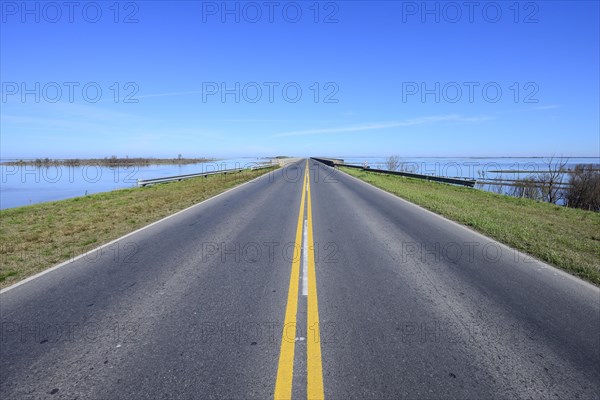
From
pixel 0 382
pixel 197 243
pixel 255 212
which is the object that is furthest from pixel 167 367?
pixel 255 212

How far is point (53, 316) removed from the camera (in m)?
3.96

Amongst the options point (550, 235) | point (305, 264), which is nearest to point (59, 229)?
point (305, 264)

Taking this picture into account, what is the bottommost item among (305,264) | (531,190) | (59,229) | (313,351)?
(313,351)

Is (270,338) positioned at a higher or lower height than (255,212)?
lower

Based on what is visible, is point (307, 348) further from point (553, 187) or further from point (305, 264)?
point (553, 187)

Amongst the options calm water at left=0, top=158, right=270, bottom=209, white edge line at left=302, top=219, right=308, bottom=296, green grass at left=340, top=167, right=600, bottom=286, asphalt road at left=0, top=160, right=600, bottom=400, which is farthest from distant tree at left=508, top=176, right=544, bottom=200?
calm water at left=0, top=158, right=270, bottom=209

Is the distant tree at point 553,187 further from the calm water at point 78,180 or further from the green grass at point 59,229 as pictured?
the green grass at point 59,229

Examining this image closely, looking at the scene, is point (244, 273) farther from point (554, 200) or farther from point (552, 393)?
point (554, 200)

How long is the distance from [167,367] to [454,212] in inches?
446

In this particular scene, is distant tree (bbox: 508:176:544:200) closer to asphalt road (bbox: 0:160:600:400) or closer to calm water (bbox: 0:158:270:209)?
asphalt road (bbox: 0:160:600:400)

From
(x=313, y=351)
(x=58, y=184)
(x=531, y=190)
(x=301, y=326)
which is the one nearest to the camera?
(x=313, y=351)

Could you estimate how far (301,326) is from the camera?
3672 mm

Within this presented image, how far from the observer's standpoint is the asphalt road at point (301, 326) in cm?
274

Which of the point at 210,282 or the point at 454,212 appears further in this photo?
the point at 454,212
